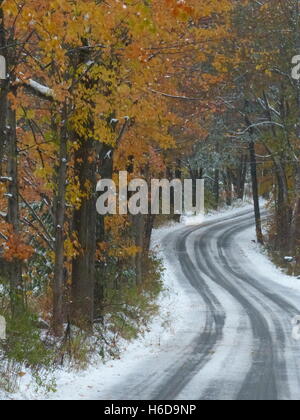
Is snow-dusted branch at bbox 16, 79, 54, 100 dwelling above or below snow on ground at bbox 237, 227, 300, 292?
above

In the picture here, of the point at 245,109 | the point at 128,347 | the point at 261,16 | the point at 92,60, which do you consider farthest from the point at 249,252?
the point at 92,60

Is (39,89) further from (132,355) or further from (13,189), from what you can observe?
(132,355)

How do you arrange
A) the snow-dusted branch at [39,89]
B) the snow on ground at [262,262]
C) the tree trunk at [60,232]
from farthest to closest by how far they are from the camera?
the snow on ground at [262,262] < the tree trunk at [60,232] < the snow-dusted branch at [39,89]

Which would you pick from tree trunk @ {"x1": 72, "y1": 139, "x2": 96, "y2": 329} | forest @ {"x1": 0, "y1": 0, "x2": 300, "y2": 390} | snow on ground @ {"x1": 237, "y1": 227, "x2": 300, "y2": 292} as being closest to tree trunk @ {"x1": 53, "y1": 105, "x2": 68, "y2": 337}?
forest @ {"x1": 0, "y1": 0, "x2": 300, "y2": 390}

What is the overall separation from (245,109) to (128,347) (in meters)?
24.6

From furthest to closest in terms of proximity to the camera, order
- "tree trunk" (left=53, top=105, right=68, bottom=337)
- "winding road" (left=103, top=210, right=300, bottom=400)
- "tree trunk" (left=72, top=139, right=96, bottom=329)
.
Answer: "tree trunk" (left=72, top=139, right=96, bottom=329) → "tree trunk" (left=53, top=105, right=68, bottom=337) → "winding road" (left=103, top=210, right=300, bottom=400)

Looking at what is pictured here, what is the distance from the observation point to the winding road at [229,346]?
33.1ft

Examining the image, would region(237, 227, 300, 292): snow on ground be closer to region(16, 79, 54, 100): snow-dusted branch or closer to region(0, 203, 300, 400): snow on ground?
region(0, 203, 300, 400): snow on ground

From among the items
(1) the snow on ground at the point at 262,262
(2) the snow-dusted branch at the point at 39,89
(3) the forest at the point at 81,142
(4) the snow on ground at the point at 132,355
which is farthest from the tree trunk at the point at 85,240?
(1) the snow on ground at the point at 262,262

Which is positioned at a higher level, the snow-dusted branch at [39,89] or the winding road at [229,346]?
the snow-dusted branch at [39,89]

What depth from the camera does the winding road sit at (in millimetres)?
10086

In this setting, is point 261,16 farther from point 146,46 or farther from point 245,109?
point 146,46

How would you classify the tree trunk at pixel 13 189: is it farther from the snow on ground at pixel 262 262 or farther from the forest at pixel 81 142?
the snow on ground at pixel 262 262
